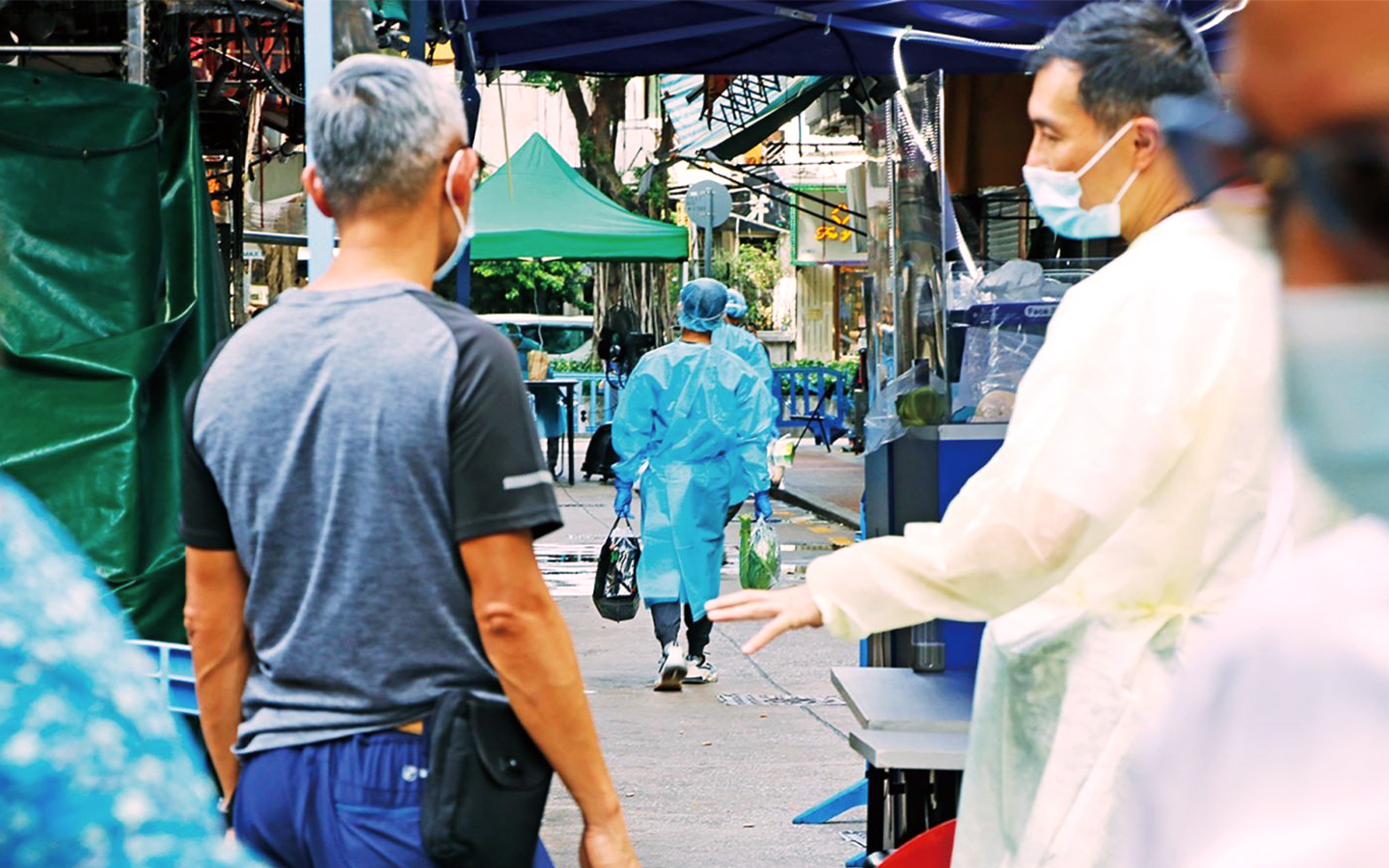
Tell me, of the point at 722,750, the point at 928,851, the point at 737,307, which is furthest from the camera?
the point at 737,307

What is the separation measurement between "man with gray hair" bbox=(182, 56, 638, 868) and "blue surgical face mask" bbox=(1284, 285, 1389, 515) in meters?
1.48

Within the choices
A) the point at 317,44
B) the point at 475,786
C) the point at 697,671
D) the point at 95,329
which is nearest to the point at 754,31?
the point at 95,329

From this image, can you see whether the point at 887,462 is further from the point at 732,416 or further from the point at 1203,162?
the point at 732,416

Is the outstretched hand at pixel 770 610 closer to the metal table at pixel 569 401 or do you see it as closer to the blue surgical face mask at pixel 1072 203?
the blue surgical face mask at pixel 1072 203

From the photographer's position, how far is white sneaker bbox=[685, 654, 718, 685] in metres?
8.84

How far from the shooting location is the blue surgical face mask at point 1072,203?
8.80ft

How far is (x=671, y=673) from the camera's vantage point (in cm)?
857

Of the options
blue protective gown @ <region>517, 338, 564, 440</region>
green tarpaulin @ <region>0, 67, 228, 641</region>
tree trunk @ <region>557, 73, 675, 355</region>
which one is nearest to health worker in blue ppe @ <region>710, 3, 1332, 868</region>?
green tarpaulin @ <region>0, 67, 228, 641</region>

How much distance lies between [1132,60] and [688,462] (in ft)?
20.6

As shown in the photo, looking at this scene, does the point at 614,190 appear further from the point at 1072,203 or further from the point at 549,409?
the point at 1072,203

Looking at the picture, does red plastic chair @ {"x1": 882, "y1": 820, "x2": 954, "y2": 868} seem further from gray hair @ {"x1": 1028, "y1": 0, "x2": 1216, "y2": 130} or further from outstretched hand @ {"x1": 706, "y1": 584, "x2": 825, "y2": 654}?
gray hair @ {"x1": 1028, "y1": 0, "x2": 1216, "y2": 130}

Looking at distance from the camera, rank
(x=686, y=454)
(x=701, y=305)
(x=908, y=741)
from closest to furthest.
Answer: (x=908, y=741)
(x=686, y=454)
(x=701, y=305)

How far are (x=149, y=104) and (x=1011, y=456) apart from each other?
13.1ft

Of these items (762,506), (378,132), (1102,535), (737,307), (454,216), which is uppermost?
(378,132)
